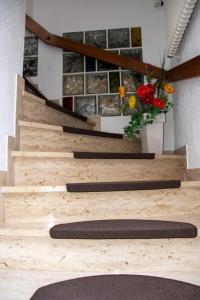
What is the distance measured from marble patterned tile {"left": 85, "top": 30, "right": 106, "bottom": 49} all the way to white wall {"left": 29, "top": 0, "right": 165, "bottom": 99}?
62 millimetres

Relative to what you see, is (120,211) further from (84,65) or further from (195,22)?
(84,65)

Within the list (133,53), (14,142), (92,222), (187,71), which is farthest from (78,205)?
(133,53)

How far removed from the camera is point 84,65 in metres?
3.36

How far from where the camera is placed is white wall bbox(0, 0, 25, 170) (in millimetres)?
1694

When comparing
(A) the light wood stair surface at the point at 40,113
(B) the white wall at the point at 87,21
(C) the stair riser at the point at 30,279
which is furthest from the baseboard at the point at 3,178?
(B) the white wall at the point at 87,21

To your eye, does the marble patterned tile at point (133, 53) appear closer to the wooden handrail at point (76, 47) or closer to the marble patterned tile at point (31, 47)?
the wooden handrail at point (76, 47)

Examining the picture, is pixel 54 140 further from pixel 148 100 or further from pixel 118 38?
pixel 118 38

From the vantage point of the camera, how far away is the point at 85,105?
10.8ft

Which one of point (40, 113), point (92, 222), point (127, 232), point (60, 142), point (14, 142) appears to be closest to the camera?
point (127, 232)

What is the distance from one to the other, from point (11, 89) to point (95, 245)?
1160 millimetres

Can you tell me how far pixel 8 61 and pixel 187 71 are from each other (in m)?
1.16

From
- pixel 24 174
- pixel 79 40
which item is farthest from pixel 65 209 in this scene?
pixel 79 40

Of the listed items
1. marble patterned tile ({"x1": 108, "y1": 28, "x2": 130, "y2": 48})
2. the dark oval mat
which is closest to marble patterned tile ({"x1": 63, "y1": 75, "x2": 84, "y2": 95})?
marble patterned tile ({"x1": 108, "y1": 28, "x2": 130, "y2": 48})

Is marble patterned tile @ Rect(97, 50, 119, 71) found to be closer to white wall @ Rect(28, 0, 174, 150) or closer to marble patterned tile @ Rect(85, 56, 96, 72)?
marble patterned tile @ Rect(85, 56, 96, 72)
